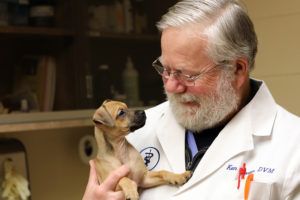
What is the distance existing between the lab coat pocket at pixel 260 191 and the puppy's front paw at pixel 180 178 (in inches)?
7.3

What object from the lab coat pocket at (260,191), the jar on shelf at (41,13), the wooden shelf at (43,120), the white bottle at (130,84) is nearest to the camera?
the lab coat pocket at (260,191)

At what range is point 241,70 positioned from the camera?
1.28 meters

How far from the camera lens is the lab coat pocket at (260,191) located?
1111mm

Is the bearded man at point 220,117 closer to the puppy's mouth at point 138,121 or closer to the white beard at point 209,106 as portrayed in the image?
the white beard at point 209,106

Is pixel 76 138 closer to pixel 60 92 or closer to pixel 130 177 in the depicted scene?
pixel 60 92

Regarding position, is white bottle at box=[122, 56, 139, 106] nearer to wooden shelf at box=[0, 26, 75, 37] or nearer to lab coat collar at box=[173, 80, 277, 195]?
wooden shelf at box=[0, 26, 75, 37]

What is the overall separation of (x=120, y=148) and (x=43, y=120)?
2.29 ft

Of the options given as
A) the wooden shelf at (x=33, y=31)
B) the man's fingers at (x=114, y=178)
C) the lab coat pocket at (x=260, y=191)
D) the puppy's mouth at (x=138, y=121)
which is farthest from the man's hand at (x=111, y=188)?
the wooden shelf at (x=33, y=31)

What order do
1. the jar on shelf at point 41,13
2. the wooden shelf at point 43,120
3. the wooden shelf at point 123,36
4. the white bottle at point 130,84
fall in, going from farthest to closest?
the white bottle at point 130,84 → the wooden shelf at point 123,36 → the jar on shelf at point 41,13 → the wooden shelf at point 43,120

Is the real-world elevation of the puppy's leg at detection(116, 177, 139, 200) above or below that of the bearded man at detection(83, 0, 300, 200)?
below

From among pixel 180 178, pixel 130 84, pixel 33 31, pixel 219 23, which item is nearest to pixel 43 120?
pixel 33 31

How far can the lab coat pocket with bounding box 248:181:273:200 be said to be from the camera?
1.11m

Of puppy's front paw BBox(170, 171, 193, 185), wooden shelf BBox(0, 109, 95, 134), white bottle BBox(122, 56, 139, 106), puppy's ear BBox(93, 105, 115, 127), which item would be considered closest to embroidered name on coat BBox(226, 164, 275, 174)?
puppy's front paw BBox(170, 171, 193, 185)

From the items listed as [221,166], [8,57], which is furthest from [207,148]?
[8,57]
